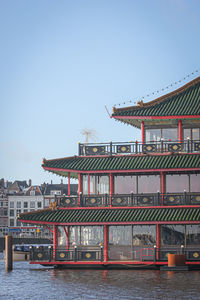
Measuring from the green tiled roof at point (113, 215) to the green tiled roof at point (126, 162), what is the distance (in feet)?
10.7

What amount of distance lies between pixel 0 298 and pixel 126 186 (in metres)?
17.6

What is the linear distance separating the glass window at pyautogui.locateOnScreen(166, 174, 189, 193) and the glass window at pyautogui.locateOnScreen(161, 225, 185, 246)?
3014 millimetres

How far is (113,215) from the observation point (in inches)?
1978

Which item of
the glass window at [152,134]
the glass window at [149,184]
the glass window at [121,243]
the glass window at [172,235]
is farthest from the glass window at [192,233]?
the glass window at [152,134]

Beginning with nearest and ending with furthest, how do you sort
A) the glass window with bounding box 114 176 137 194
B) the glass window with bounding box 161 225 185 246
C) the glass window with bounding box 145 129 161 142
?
the glass window with bounding box 161 225 185 246, the glass window with bounding box 114 176 137 194, the glass window with bounding box 145 129 161 142

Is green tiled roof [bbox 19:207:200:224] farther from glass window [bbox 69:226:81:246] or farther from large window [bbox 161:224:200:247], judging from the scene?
glass window [bbox 69:226:81:246]

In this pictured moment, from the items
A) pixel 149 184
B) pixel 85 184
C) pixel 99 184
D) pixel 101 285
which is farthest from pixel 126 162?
pixel 101 285

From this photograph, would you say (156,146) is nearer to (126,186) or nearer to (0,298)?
(126,186)

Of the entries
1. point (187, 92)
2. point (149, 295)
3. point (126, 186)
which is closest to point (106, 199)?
point (126, 186)

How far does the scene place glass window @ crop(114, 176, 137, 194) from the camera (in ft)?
171

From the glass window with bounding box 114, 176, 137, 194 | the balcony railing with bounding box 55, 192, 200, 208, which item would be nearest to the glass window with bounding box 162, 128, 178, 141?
the glass window with bounding box 114, 176, 137, 194

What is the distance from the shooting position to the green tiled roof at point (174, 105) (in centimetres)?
5267

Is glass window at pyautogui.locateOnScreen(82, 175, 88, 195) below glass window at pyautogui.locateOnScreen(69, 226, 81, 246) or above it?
above

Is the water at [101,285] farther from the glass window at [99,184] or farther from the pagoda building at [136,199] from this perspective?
the glass window at [99,184]
